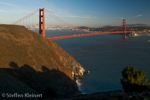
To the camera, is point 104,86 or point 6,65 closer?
point 6,65

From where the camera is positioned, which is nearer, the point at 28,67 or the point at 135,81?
the point at 135,81

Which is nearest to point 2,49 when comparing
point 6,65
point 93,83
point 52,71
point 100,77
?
point 6,65

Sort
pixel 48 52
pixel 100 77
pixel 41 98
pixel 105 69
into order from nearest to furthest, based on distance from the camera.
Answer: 1. pixel 41 98
2. pixel 48 52
3. pixel 100 77
4. pixel 105 69

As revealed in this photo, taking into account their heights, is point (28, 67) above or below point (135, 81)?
above

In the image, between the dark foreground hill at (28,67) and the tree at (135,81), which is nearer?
the tree at (135,81)

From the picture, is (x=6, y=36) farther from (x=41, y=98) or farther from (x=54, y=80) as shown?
(x=41, y=98)
